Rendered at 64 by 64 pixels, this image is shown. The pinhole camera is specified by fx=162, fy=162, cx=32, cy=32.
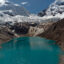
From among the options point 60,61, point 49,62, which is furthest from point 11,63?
point 60,61

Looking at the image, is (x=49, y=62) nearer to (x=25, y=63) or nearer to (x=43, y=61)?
(x=43, y=61)

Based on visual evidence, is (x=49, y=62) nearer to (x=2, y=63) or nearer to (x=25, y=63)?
(x=25, y=63)

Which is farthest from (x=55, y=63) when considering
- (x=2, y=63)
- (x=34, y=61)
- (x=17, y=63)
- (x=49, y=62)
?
(x=2, y=63)

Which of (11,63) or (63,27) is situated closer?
(11,63)

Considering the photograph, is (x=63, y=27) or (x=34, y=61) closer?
(x=34, y=61)

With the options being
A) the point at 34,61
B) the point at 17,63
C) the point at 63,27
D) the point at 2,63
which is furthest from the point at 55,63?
the point at 63,27

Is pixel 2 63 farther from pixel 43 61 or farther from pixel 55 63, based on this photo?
pixel 55 63

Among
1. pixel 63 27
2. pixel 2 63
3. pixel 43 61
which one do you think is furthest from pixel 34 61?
pixel 63 27
